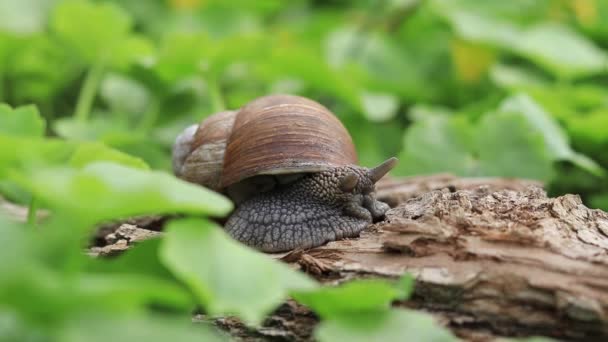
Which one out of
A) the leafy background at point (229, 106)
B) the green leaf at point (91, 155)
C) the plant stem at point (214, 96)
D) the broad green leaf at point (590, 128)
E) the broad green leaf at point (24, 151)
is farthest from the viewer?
the plant stem at point (214, 96)

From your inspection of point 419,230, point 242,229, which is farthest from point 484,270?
point 242,229

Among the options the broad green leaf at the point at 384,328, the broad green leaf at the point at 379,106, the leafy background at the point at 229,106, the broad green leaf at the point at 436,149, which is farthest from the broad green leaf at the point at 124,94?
the broad green leaf at the point at 384,328

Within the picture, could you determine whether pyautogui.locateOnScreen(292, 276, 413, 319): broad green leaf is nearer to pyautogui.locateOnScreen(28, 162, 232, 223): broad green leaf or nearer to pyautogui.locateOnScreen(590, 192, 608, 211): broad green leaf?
pyautogui.locateOnScreen(28, 162, 232, 223): broad green leaf

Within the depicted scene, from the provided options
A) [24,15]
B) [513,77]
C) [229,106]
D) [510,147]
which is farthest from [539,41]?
[24,15]

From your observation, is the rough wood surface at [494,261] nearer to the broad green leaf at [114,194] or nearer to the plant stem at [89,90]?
the broad green leaf at [114,194]

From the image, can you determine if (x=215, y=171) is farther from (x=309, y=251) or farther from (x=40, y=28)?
(x=40, y=28)

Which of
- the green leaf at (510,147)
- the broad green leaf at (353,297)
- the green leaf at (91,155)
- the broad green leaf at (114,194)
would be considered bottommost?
the broad green leaf at (353,297)

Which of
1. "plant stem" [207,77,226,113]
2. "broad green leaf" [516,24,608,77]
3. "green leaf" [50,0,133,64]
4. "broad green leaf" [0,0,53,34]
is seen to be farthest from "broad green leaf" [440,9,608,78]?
"broad green leaf" [0,0,53,34]
